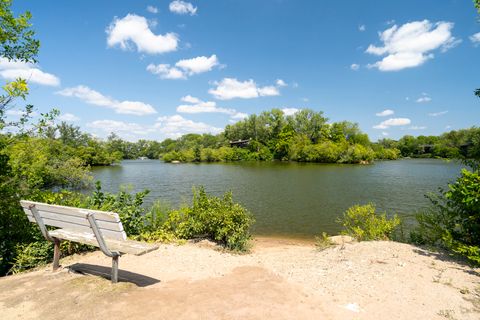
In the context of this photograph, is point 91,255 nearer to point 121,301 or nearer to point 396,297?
point 121,301

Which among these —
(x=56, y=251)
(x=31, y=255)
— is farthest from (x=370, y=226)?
(x=31, y=255)

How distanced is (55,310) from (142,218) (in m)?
4.07

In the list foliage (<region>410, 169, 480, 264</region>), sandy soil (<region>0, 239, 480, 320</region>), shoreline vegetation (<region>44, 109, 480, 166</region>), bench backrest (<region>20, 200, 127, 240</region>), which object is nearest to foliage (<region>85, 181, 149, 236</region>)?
sandy soil (<region>0, 239, 480, 320</region>)

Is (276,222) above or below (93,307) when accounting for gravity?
below

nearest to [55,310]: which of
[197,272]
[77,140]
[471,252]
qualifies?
[197,272]

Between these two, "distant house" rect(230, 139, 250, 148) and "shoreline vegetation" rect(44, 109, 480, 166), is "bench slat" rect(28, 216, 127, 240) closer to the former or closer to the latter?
"shoreline vegetation" rect(44, 109, 480, 166)

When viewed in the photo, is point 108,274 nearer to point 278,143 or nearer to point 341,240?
point 341,240

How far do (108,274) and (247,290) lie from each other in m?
2.51

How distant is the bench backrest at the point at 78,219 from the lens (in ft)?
13.1

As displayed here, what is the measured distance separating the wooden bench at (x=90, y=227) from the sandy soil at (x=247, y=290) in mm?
607

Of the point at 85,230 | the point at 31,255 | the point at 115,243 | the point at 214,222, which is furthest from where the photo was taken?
the point at 214,222

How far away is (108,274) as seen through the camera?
4.85m

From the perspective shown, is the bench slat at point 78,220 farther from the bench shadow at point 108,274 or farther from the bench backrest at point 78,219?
the bench shadow at point 108,274

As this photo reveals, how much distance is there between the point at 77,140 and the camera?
79.6 m
